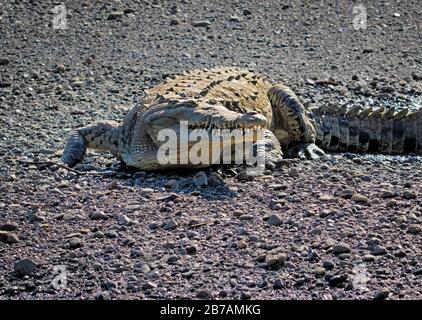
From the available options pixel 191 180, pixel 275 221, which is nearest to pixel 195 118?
pixel 191 180

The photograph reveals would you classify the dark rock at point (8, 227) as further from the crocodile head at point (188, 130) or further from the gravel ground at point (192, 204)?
the crocodile head at point (188, 130)

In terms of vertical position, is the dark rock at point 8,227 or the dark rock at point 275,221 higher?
the dark rock at point 275,221

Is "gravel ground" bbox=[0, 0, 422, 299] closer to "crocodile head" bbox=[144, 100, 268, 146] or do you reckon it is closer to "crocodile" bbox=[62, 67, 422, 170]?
"crocodile" bbox=[62, 67, 422, 170]

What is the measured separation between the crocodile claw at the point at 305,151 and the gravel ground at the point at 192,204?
23.8 inches

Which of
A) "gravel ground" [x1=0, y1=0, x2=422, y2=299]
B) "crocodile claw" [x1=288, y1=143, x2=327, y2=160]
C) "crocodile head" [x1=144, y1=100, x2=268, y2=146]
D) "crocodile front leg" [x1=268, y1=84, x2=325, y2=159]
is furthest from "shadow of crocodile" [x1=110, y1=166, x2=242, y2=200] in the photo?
"crocodile front leg" [x1=268, y1=84, x2=325, y2=159]

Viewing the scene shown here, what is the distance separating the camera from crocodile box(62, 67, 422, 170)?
8898mm

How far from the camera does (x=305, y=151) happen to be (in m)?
10.7

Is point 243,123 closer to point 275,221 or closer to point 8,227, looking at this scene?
point 275,221

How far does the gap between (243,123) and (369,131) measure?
11.2ft

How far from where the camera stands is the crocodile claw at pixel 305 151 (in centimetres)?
1055

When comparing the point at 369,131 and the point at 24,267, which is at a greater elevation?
the point at 369,131

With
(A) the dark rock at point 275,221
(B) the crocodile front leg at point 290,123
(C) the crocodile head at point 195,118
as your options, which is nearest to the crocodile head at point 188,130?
(C) the crocodile head at point 195,118

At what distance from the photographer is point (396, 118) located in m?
11.3
